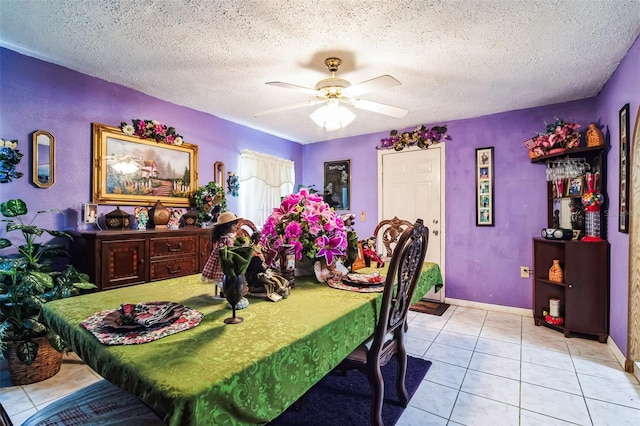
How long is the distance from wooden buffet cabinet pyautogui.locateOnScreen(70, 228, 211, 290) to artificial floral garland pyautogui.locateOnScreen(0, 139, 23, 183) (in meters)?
0.53

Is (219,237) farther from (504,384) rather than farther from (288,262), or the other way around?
(504,384)

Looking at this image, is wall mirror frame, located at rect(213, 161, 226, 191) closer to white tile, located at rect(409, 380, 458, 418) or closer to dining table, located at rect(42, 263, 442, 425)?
dining table, located at rect(42, 263, 442, 425)

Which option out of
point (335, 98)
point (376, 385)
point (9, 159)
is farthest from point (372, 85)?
point (9, 159)

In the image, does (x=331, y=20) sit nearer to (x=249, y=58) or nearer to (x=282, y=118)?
(x=249, y=58)

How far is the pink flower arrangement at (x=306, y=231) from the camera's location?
164 cm

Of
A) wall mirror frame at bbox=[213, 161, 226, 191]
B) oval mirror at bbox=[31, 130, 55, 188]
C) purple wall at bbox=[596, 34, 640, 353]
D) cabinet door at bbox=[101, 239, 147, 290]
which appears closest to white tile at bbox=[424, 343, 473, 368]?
purple wall at bbox=[596, 34, 640, 353]

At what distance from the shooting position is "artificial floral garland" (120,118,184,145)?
2875mm

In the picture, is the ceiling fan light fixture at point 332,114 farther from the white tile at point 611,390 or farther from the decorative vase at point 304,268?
the white tile at point 611,390

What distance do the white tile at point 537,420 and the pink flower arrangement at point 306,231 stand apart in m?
1.36

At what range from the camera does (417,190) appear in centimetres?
411

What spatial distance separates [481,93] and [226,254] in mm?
2986

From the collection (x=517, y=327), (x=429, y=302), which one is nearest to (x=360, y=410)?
(x=517, y=327)

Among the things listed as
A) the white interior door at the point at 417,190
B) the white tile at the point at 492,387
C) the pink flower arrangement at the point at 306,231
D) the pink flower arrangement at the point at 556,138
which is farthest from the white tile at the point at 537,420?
the pink flower arrangement at the point at 556,138

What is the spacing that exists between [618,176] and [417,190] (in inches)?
78.2
